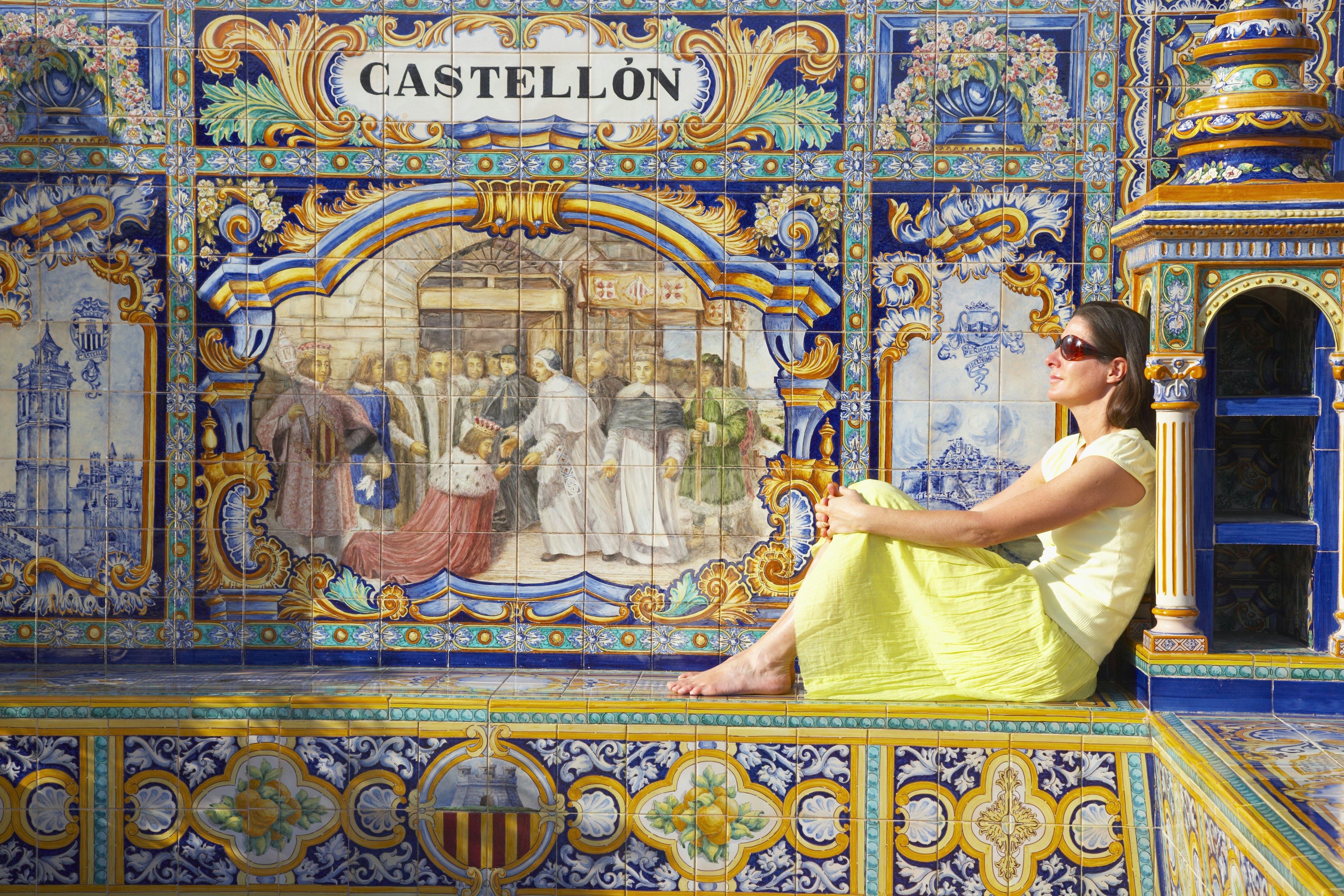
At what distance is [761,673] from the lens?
3850mm

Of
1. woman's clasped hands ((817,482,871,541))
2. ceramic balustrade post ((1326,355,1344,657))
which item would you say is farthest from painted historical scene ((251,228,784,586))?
ceramic balustrade post ((1326,355,1344,657))

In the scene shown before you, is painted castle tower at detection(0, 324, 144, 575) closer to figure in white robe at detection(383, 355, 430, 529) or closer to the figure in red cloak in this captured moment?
the figure in red cloak

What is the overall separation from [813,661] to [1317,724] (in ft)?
5.17

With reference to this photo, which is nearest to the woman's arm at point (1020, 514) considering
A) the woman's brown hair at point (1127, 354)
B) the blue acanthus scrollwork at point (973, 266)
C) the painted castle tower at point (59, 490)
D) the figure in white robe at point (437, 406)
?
the woman's brown hair at point (1127, 354)

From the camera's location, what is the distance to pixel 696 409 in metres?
4.30

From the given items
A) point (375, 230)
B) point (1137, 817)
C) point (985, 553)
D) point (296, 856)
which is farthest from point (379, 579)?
point (1137, 817)

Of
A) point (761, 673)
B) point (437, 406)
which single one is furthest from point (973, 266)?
point (437, 406)

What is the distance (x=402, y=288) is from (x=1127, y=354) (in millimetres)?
2625

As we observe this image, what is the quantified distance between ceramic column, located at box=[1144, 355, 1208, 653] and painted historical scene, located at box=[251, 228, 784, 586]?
4.39ft

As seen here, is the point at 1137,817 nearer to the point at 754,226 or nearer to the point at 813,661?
the point at 813,661

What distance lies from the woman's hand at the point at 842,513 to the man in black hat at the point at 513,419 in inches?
45.2

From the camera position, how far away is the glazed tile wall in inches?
166

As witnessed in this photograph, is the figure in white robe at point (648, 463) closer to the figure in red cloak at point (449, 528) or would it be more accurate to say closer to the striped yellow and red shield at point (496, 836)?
the figure in red cloak at point (449, 528)

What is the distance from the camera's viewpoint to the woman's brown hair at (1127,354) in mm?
3832
